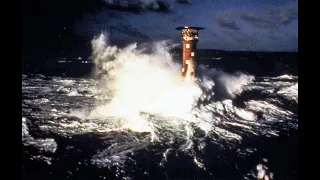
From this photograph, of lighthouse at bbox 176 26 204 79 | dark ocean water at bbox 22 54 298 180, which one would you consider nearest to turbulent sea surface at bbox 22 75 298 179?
dark ocean water at bbox 22 54 298 180

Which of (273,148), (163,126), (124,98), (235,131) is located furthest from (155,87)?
(273,148)

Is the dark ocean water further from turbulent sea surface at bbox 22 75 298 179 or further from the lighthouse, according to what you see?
the lighthouse

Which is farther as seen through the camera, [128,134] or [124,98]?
[124,98]

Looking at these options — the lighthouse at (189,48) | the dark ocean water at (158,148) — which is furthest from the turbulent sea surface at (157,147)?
the lighthouse at (189,48)

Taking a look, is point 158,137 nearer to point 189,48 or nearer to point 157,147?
point 157,147

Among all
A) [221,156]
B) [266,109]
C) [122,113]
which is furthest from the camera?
[266,109]

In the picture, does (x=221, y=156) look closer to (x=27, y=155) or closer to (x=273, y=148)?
(x=273, y=148)

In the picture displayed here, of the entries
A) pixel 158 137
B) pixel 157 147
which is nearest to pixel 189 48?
pixel 158 137

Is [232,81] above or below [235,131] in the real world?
above
